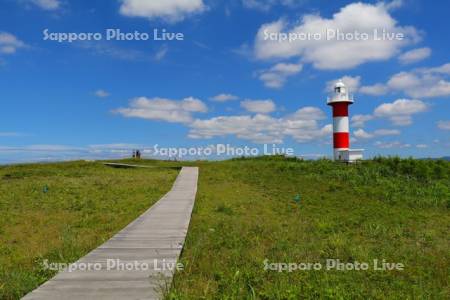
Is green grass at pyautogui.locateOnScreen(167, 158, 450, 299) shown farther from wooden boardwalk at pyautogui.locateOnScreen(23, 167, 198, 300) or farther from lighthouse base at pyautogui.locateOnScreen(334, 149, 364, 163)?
lighthouse base at pyautogui.locateOnScreen(334, 149, 364, 163)

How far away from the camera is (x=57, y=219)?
13367 millimetres

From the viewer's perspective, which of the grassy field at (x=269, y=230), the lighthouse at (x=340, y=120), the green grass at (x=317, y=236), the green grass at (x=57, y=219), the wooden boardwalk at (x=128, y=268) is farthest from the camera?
the lighthouse at (x=340, y=120)

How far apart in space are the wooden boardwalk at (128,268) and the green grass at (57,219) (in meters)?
0.79

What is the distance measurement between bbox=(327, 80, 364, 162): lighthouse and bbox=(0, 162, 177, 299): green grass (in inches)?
736

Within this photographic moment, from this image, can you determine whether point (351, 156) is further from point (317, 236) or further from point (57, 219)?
point (57, 219)

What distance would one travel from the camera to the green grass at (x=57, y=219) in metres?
8.00

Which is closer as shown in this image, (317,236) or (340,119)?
(317,236)

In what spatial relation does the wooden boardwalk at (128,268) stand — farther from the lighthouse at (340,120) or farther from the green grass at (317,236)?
the lighthouse at (340,120)

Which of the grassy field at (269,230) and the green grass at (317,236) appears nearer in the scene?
the green grass at (317,236)

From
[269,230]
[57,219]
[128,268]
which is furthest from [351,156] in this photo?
[128,268]

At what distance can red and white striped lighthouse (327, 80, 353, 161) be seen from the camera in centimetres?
3662

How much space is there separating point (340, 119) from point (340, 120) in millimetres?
98

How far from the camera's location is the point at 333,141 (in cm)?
3734

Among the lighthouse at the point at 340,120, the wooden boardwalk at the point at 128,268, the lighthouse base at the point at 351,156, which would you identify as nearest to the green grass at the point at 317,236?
the wooden boardwalk at the point at 128,268
